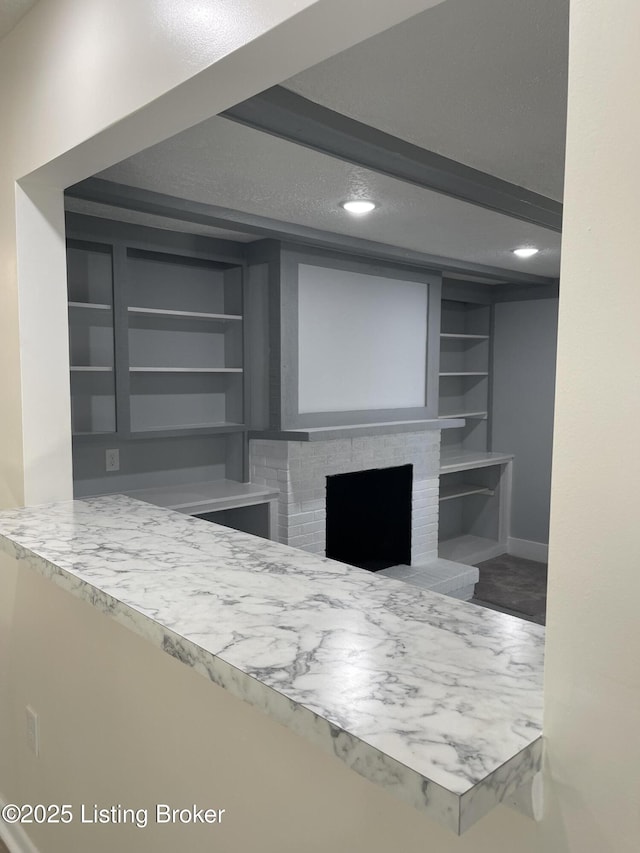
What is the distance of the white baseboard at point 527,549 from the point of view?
5.96 meters

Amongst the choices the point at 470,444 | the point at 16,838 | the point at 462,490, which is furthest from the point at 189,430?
the point at 470,444

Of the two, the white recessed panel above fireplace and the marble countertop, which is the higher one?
the white recessed panel above fireplace

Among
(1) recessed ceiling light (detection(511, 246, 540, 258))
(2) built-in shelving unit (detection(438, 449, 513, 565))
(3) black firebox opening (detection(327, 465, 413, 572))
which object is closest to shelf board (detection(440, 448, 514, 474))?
(2) built-in shelving unit (detection(438, 449, 513, 565))

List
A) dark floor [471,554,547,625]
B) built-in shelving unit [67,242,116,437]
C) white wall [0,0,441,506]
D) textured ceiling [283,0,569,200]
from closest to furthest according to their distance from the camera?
white wall [0,0,441,506] < textured ceiling [283,0,569,200] < built-in shelving unit [67,242,116,437] < dark floor [471,554,547,625]

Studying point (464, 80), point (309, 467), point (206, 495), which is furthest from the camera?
point (309, 467)

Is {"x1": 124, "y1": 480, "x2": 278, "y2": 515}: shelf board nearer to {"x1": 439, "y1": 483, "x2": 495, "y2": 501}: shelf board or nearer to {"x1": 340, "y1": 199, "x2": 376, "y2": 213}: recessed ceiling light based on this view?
{"x1": 340, "y1": 199, "x2": 376, "y2": 213}: recessed ceiling light

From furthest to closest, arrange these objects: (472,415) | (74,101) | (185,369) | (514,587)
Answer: (472,415) < (514,587) < (185,369) < (74,101)

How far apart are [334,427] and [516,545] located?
9.22 ft

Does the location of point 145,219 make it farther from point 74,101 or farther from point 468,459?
point 468,459

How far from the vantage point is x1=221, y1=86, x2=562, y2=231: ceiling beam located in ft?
6.32

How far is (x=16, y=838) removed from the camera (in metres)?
2.15

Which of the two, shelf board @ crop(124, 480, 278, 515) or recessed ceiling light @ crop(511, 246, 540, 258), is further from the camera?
recessed ceiling light @ crop(511, 246, 540, 258)

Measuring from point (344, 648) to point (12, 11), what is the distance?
1.91m

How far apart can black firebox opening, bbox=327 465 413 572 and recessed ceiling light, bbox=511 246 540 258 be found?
1683mm
